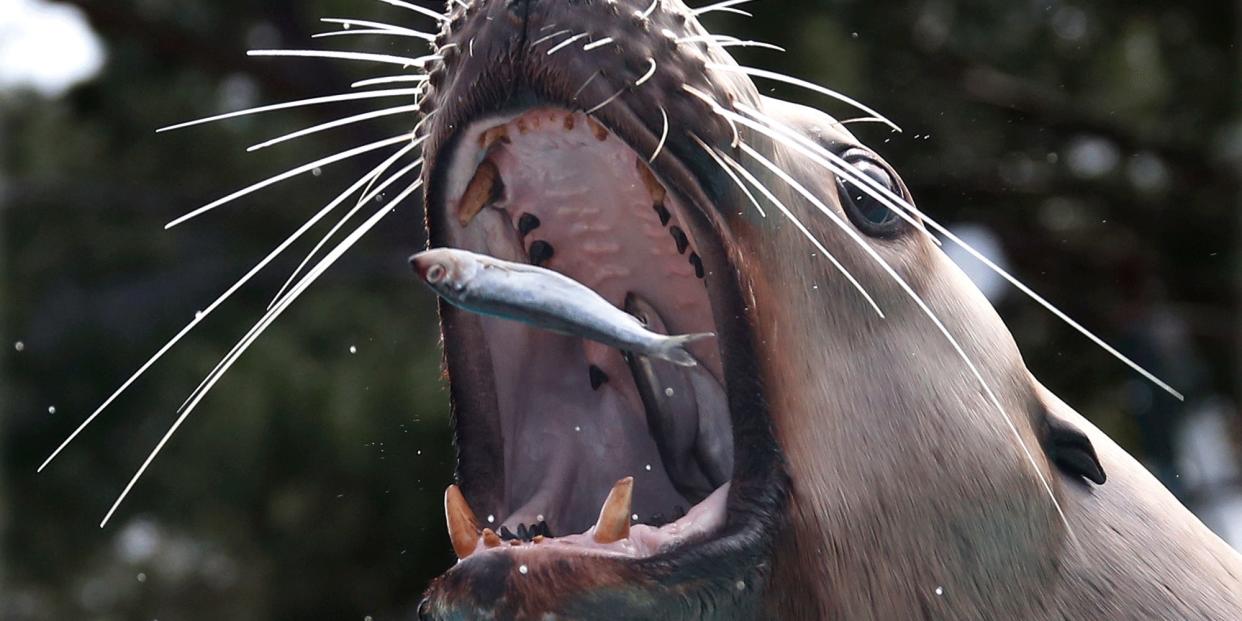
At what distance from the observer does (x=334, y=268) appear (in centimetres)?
811

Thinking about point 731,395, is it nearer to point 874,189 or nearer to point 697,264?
point 697,264

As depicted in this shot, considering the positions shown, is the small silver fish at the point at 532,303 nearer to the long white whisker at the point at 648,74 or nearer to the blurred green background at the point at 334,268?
the long white whisker at the point at 648,74

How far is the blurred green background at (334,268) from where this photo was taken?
7555mm

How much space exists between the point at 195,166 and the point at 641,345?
7.44 m

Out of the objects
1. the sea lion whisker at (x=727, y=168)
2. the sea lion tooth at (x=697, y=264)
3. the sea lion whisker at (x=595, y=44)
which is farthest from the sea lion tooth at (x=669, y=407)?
the sea lion whisker at (x=595, y=44)

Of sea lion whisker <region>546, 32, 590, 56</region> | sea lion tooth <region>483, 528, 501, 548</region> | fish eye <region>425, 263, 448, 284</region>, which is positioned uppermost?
sea lion whisker <region>546, 32, 590, 56</region>

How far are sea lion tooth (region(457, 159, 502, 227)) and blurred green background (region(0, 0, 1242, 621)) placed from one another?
4.46 m

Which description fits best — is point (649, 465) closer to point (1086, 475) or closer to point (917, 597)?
point (917, 597)

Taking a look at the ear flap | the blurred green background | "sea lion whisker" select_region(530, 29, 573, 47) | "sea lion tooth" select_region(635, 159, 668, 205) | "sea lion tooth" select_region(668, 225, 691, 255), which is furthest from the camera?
the blurred green background

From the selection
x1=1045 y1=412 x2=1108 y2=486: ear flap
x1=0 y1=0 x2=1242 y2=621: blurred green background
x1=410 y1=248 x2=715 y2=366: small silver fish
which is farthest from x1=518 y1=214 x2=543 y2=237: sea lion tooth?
x1=0 y1=0 x2=1242 y2=621: blurred green background

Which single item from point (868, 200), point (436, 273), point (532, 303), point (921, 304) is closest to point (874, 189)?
point (868, 200)

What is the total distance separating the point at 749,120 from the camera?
222cm

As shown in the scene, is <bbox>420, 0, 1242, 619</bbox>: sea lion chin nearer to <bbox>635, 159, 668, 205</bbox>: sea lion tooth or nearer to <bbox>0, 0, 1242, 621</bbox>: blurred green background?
<bbox>635, 159, 668, 205</bbox>: sea lion tooth

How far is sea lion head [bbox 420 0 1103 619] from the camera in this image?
2.10 metres
